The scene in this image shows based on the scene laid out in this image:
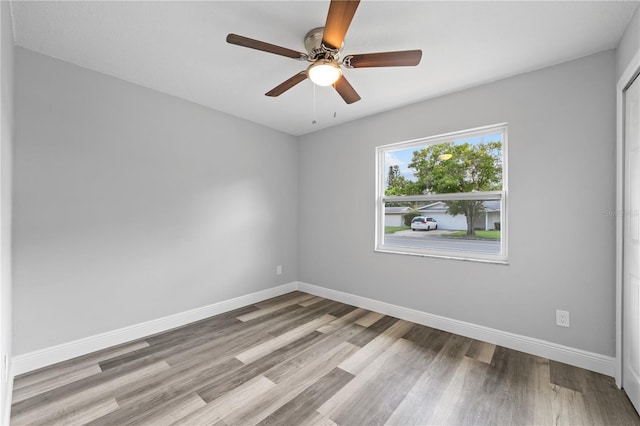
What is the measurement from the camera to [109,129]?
249 centimetres

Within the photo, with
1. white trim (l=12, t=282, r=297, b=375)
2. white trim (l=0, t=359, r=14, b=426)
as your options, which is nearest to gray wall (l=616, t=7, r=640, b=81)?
white trim (l=12, t=282, r=297, b=375)

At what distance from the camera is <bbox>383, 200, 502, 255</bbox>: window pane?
2664mm

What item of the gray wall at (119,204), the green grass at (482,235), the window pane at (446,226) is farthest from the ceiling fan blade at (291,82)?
the green grass at (482,235)

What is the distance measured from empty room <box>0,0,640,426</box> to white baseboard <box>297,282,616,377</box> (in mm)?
15

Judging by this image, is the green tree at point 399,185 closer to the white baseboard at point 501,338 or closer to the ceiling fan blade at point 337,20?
the white baseboard at point 501,338

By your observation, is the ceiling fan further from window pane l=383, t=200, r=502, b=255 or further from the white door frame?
window pane l=383, t=200, r=502, b=255

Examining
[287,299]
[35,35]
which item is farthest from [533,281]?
[35,35]

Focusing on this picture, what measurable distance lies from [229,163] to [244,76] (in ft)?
3.93

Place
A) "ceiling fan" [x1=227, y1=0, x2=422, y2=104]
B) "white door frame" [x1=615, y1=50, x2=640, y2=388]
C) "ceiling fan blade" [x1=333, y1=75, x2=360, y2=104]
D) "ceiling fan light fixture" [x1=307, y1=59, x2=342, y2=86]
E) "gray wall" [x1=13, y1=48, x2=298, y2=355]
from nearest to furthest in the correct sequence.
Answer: "ceiling fan" [x1=227, y1=0, x2=422, y2=104] < "ceiling fan light fixture" [x1=307, y1=59, x2=342, y2=86] < "white door frame" [x1=615, y1=50, x2=640, y2=388] < "ceiling fan blade" [x1=333, y1=75, x2=360, y2=104] < "gray wall" [x1=13, y1=48, x2=298, y2=355]

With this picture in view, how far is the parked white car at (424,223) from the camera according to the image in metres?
3.06

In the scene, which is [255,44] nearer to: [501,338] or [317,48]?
[317,48]

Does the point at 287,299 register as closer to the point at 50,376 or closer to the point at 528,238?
the point at 50,376

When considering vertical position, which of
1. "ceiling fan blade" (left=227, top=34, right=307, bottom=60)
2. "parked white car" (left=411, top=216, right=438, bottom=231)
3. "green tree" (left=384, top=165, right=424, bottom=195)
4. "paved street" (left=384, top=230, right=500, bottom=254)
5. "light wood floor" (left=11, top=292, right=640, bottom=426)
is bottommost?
"light wood floor" (left=11, top=292, right=640, bottom=426)

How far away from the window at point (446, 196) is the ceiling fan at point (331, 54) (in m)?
1.43
